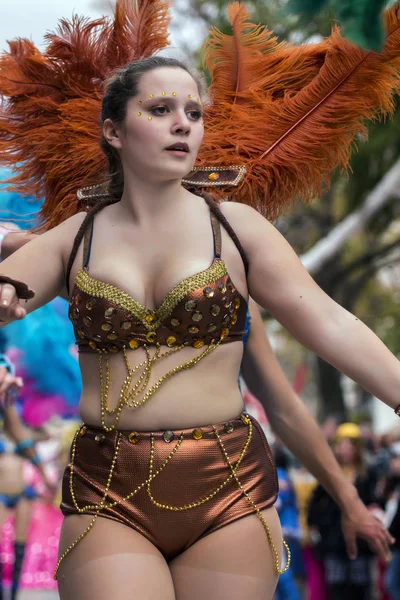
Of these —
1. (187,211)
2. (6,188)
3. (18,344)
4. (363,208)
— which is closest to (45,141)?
(6,188)

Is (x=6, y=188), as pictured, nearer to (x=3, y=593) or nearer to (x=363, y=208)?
(x=3, y=593)

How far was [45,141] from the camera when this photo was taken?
384 cm

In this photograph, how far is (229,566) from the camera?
298 centimetres

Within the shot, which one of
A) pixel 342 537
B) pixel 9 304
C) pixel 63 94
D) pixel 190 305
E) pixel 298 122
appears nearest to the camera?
pixel 9 304

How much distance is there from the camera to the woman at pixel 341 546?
834cm

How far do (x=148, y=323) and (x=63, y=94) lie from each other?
1212 mm

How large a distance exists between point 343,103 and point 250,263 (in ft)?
2.60

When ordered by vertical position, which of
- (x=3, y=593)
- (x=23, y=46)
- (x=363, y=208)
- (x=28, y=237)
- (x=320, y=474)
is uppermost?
(x=23, y=46)

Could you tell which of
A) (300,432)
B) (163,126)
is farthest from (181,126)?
(300,432)

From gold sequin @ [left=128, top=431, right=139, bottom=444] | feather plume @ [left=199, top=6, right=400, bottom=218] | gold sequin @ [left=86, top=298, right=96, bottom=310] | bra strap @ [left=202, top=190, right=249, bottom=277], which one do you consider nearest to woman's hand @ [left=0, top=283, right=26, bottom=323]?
gold sequin @ [left=86, top=298, right=96, bottom=310]

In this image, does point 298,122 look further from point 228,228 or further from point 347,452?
point 347,452

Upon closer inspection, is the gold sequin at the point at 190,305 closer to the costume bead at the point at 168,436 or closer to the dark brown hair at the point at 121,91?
the costume bead at the point at 168,436

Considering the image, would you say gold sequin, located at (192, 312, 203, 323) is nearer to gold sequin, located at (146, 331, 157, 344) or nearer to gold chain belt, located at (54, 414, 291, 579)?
gold sequin, located at (146, 331, 157, 344)

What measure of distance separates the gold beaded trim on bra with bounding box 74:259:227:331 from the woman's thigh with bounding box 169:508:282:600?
25.0 inches
